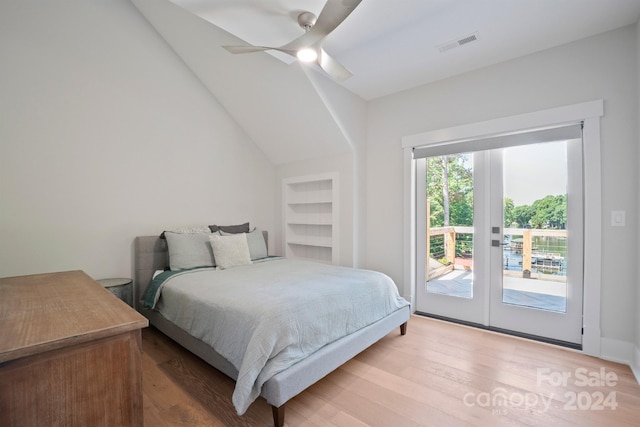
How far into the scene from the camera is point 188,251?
2887 mm

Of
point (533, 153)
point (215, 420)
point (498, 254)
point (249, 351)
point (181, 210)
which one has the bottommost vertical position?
point (215, 420)

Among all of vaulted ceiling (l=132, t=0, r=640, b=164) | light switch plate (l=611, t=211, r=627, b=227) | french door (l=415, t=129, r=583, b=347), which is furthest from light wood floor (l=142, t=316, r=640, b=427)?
vaulted ceiling (l=132, t=0, r=640, b=164)

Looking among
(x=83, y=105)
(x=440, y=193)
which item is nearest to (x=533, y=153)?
(x=440, y=193)

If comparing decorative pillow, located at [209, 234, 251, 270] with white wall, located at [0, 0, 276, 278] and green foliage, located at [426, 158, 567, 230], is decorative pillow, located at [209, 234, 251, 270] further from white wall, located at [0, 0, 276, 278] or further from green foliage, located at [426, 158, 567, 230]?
green foliage, located at [426, 158, 567, 230]

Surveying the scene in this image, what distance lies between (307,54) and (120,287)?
2487 mm

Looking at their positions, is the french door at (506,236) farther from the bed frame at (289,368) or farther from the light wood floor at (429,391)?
the bed frame at (289,368)

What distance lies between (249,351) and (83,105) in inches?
110

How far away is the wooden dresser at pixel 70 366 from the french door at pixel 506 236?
3.05 metres

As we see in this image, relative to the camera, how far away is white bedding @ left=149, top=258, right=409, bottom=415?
5.09 ft

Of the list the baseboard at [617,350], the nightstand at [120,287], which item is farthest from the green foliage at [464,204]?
the nightstand at [120,287]

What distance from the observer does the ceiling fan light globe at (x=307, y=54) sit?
2066mm

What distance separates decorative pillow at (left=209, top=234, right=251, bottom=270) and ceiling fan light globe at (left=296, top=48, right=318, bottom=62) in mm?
1920

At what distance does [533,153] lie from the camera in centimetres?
270

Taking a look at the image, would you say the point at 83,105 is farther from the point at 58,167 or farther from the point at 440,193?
the point at 440,193
